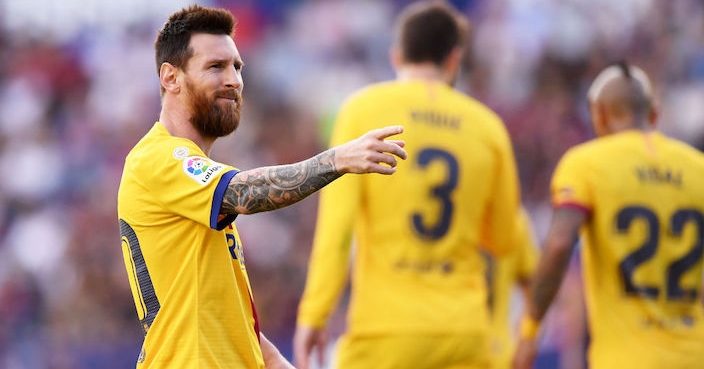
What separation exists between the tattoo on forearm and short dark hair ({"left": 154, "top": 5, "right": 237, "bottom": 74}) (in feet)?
2.14

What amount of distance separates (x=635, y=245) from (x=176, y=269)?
2.93m

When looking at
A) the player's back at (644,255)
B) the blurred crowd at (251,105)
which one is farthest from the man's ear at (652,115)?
the blurred crowd at (251,105)

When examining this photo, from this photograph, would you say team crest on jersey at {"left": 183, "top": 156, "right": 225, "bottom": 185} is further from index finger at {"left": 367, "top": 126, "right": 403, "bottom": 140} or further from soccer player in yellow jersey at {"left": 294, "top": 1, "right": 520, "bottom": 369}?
soccer player in yellow jersey at {"left": 294, "top": 1, "right": 520, "bottom": 369}

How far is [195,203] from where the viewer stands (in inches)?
156

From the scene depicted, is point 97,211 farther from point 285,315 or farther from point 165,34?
point 165,34

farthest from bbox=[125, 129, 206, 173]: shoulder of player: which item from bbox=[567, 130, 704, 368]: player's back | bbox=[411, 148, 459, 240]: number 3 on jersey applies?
bbox=[567, 130, 704, 368]: player's back

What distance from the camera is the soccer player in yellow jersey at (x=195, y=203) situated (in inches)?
154

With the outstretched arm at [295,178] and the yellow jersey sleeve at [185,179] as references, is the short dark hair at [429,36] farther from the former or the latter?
the outstretched arm at [295,178]

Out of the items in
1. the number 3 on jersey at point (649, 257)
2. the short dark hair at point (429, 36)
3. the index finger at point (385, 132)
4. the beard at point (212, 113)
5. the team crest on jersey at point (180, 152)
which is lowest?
the number 3 on jersey at point (649, 257)

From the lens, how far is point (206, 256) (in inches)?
162

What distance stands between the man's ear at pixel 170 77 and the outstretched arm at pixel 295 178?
577 millimetres

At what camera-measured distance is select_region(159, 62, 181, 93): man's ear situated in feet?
14.2

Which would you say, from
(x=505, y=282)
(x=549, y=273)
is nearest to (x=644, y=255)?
(x=549, y=273)

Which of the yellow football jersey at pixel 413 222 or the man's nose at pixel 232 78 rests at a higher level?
the man's nose at pixel 232 78
